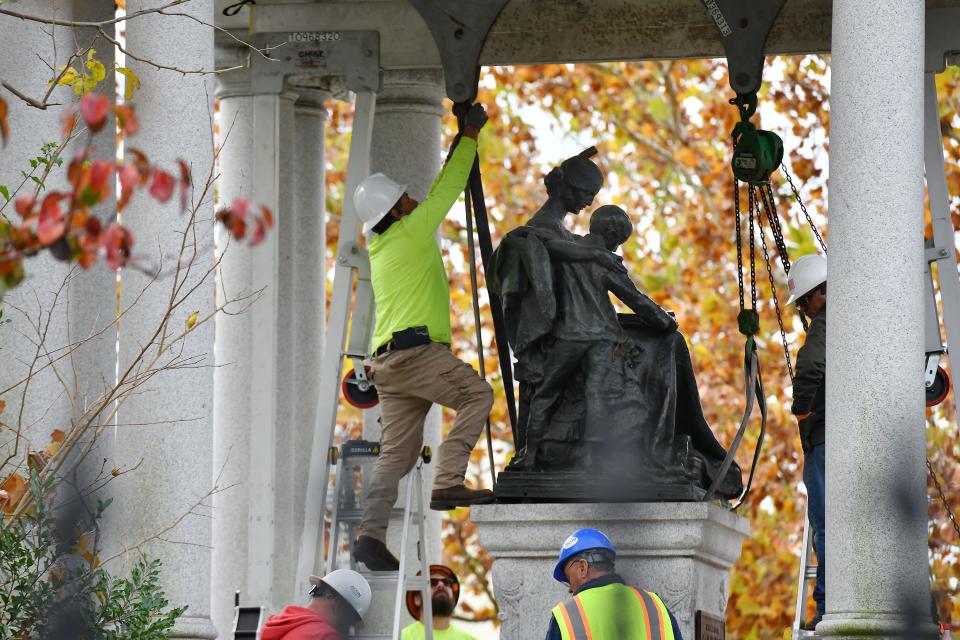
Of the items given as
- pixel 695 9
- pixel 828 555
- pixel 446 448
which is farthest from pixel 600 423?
pixel 695 9

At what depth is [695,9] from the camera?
59.3ft

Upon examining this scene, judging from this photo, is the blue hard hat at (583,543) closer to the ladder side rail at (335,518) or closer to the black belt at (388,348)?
the black belt at (388,348)

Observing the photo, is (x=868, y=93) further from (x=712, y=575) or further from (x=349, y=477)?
(x=349, y=477)

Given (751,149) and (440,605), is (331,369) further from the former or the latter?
(751,149)

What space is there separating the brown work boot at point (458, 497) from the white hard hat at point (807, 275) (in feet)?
9.84

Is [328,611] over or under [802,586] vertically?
under

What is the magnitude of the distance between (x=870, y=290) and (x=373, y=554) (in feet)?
14.2

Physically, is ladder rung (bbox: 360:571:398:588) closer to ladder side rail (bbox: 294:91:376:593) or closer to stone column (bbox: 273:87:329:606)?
ladder side rail (bbox: 294:91:376:593)

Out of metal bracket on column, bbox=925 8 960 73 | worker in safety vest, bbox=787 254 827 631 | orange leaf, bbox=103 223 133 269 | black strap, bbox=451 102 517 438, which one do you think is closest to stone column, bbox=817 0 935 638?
worker in safety vest, bbox=787 254 827 631

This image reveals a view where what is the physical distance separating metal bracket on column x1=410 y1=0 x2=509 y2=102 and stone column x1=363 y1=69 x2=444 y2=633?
7.29ft

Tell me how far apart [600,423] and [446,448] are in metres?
1.16

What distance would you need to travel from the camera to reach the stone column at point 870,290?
12477 mm

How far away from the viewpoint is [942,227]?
16.1 m

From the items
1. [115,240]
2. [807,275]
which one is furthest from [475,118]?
[115,240]
